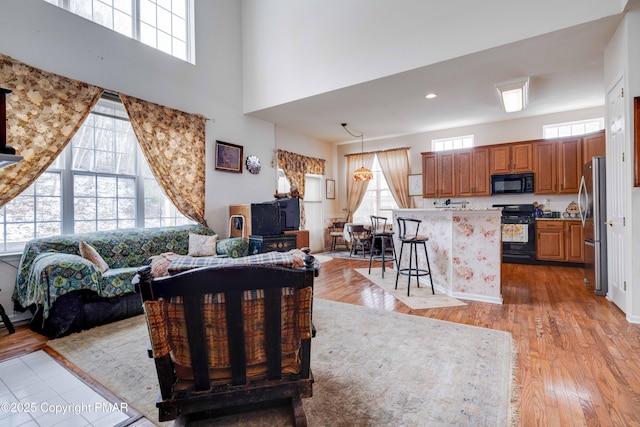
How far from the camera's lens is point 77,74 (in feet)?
11.1

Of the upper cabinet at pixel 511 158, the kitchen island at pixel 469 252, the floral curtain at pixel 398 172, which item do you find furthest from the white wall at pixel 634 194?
the floral curtain at pixel 398 172

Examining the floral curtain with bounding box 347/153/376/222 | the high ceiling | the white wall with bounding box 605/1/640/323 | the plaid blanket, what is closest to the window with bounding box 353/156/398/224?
the floral curtain with bounding box 347/153/376/222

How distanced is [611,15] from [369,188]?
5336mm

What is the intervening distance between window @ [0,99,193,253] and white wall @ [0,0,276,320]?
0.41 meters

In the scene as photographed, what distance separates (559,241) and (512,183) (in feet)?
4.22

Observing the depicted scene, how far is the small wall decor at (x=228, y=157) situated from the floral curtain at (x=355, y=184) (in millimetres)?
3474

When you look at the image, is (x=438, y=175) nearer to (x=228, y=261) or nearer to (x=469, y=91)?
(x=469, y=91)

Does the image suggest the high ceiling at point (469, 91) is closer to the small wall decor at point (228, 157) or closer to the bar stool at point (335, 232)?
the small wall decor at point (228, 157)

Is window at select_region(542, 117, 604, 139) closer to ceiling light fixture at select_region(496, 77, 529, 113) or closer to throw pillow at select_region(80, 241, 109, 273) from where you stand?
ceiling light fixture at select_region(496, 77, 529, 113)

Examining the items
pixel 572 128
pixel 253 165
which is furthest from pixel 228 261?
pixel 572 128

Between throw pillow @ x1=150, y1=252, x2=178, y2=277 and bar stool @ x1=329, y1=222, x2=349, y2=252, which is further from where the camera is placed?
bar stool @ x1=329, y1=222, x2=349, y2=252

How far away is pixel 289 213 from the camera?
4609 millimetres

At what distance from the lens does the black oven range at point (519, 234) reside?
5469 mm

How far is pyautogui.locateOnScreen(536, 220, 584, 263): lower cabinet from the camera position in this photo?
5090 millimetres
